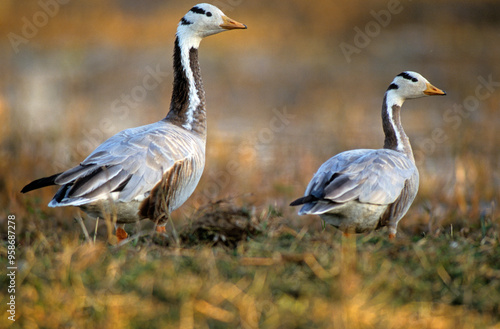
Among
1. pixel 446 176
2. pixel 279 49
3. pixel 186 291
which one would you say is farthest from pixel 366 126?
pixel 186 291

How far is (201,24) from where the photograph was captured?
22.8ft

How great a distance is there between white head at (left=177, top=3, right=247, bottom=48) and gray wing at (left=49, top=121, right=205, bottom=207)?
4.09ft

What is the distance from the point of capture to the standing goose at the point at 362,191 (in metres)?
5.68

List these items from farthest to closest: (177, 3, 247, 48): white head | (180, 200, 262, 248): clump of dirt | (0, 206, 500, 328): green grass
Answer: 1. (177, 3, 247, 48): white head
2. (180, 200, 262, 248): clump of dirt
3. (0, 206, 500, 328): green grass

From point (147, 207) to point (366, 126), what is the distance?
6589 mm

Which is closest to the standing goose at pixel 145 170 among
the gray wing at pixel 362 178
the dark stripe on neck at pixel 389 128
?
the gray wing at pixel 362 178

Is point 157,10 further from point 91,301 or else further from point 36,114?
point 91,301

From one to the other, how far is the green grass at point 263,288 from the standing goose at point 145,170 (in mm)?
999

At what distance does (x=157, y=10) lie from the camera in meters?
16.4

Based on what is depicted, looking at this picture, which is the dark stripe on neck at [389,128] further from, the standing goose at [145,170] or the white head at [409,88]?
the standing goose at [145,170]

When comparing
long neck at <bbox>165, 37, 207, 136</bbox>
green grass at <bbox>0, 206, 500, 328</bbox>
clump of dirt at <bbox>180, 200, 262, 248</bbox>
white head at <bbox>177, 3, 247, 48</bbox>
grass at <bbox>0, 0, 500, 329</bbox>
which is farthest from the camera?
white head at <bbox>177, 3, 247, 48</bbox>

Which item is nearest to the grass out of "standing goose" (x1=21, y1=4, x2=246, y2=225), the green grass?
the green grass

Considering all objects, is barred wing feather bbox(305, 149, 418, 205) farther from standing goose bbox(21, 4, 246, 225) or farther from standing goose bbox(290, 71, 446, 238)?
standing goose bbox(21, 4, 246, 225)

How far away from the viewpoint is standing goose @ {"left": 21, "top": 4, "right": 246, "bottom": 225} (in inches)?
216
